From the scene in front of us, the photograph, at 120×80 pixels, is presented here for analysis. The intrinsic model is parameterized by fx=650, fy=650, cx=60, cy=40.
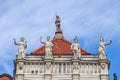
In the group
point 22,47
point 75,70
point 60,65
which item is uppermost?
point 22,47

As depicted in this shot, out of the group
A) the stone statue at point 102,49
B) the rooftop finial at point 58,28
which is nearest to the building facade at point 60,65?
the stone statue at point 102,49

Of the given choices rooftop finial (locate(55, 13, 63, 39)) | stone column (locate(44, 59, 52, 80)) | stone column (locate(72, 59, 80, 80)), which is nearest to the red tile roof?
stone column (locate(44, 59, 52, 80))

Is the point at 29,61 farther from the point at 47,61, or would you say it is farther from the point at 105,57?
the point at 105,57

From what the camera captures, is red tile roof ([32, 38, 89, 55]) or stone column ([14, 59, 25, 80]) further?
red tile roof ([32, 38, 89, 55])

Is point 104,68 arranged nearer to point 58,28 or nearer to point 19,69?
point 19,69

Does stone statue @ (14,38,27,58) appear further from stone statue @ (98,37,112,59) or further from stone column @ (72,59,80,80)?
stone statue @ (98,37,112,59)

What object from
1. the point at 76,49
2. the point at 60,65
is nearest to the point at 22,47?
the point at 60,65

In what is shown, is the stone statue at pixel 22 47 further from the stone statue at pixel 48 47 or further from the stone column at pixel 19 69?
the stone statue at pixel 48 47

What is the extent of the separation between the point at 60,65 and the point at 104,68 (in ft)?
15.4

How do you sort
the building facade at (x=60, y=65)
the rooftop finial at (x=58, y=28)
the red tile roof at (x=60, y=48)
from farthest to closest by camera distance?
the rooftop finial at (x=58, y=28) → the red tile roof at (x=60, y=48) → the building facade at (x=60, y=65)

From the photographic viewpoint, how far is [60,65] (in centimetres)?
6956

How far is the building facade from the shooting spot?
226 ft

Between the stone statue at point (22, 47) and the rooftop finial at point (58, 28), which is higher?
the rooftop finial at point (58, 28)

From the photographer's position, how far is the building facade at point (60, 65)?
68.8 metres
